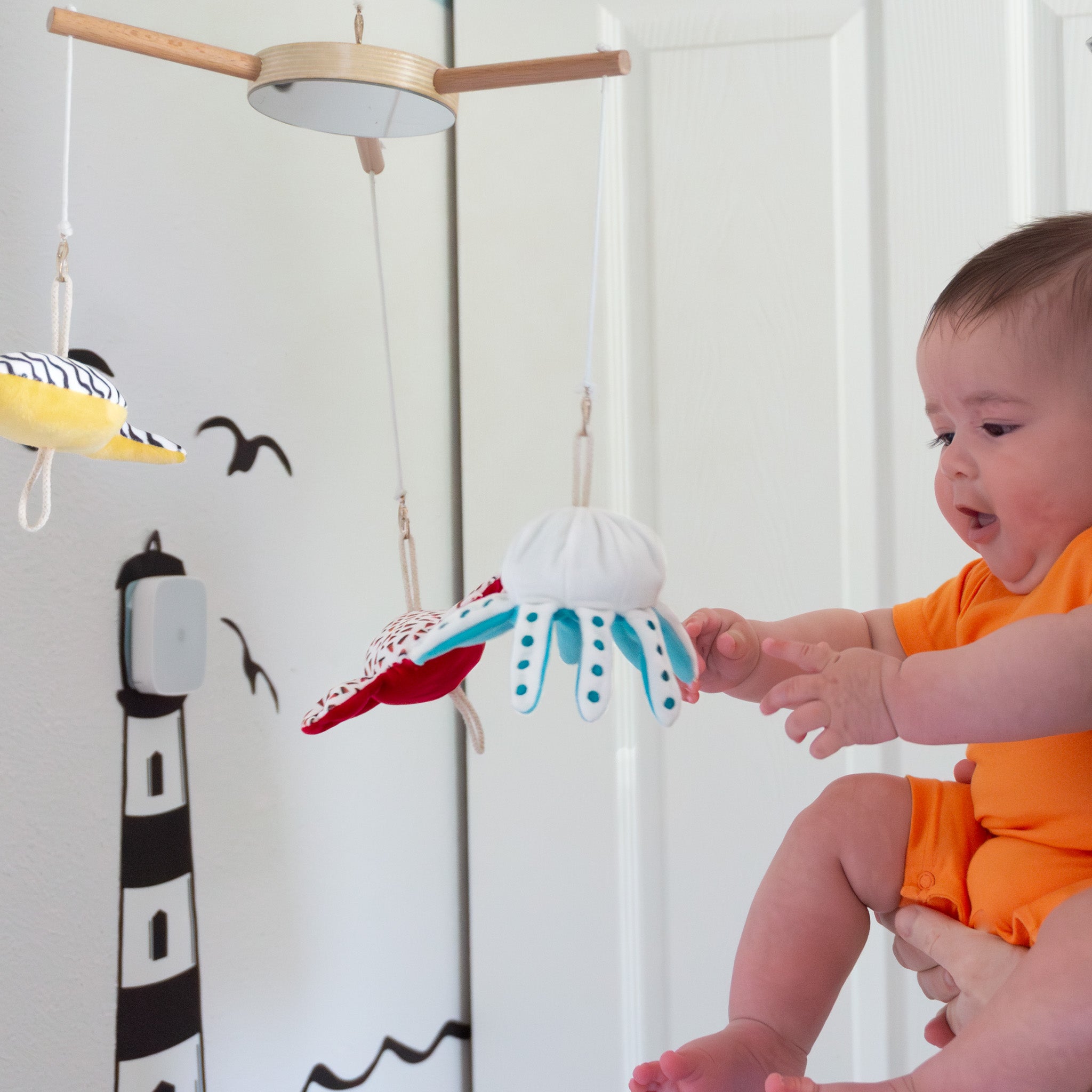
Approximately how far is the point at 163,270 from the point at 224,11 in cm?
24

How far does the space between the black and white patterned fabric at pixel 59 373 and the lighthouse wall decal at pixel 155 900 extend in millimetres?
244

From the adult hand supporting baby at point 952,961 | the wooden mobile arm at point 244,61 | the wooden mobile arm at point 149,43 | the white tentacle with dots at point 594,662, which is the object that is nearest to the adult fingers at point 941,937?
the adult hand supporting baby at point 952,961

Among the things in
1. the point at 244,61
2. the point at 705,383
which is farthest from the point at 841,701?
the point at 705,383

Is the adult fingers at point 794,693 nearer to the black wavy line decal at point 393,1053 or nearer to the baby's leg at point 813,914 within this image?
the baby's leg at point 813,914

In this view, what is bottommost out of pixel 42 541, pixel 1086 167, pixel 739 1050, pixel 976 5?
pixel 739 1050

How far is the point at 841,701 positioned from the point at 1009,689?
0.28 feet

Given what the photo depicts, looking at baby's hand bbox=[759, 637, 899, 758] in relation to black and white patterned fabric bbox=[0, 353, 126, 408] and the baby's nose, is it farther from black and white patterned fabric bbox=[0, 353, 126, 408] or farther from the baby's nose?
black and white patterned fabric bbox=[0, 353, 126, 408]

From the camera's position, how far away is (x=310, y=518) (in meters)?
0.92

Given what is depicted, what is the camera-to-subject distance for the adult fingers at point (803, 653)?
1.84ft

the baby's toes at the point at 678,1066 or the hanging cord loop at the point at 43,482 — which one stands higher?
the hanging cord loop at the point at 43,482

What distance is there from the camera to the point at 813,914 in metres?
0.65

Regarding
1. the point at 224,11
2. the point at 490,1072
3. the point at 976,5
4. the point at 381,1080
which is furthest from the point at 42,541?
the point at 976,5

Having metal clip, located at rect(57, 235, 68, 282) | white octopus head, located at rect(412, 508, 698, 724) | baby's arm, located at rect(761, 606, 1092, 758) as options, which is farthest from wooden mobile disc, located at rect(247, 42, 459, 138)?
baby's arm, located at rect(761, 606, 1092, 758)

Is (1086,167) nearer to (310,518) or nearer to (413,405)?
(413,405)
